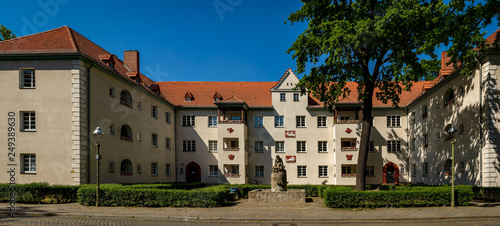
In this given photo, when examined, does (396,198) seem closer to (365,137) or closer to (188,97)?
(365,137)

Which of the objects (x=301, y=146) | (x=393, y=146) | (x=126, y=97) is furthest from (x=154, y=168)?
(x=393, y=146)

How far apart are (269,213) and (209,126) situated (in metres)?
24.9

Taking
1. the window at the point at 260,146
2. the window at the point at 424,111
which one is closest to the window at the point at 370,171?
the window at the point at 424,111

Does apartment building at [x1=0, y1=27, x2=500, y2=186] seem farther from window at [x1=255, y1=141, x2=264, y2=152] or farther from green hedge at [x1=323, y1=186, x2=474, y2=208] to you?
green hedge at [x1=323, y1=186, x2=474, y2=208]

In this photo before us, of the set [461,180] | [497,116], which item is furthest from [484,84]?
[461,180]

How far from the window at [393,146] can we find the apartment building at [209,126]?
0.12 m

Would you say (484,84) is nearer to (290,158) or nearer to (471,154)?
(471,154)

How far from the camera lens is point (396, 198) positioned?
64.1 feet

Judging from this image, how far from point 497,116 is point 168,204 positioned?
2149 centimetres

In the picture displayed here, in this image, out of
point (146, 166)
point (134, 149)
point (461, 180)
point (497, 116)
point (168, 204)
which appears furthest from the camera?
point (146, 166)

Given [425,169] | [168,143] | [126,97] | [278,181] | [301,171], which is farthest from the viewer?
[301,171]

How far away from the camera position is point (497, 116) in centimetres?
2289

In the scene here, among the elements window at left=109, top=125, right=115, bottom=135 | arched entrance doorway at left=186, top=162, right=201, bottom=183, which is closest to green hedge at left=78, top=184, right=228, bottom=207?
window at left=109, top=125, right=115, bottom=135

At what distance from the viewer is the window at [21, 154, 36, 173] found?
23703mm
